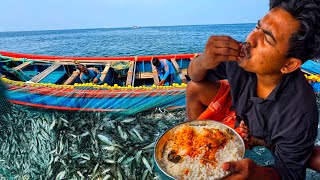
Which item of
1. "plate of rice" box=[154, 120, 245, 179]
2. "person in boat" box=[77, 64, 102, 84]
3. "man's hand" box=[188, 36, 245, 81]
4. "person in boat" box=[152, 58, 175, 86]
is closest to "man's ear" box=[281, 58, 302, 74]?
"man's hand" box=[188, 36, 245, 81]

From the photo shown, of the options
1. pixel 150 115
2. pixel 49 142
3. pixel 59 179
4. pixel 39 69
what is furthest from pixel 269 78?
pixel 39 69

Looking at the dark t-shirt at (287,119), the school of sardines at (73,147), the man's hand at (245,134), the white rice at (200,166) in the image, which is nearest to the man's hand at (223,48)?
the dark t-shirt at (287,119)

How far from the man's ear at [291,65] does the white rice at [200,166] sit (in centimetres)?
56

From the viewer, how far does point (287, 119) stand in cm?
159

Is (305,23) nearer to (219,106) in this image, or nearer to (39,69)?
(219,106)

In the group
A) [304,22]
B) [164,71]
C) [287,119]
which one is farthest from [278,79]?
[164,71]

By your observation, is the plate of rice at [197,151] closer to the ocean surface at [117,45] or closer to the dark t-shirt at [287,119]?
the dark t-shirt at [287,119]

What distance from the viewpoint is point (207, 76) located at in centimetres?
202

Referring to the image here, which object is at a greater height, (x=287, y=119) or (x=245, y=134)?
(x=287, y=119)

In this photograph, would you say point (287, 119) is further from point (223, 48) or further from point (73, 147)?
point (73, 147)

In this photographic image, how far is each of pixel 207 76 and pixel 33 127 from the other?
2.39 meters

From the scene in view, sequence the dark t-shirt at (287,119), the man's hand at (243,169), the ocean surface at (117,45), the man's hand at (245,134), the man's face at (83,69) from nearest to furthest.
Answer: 1. the man's hand at (243,169)
2. the dark t-shirt at (287,119)
3. the man's hand at (245,134)
4. the man's face at (83,69)
5. the ocean surface at (117,45)

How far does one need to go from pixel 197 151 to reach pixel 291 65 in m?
0.80

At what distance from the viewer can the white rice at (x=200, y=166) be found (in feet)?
4.64
